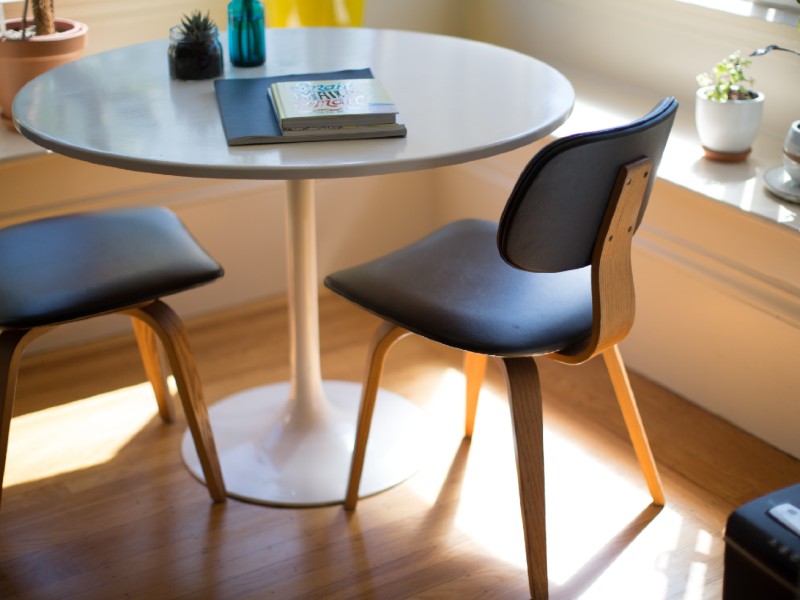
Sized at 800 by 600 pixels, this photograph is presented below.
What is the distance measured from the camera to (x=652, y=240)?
240cm

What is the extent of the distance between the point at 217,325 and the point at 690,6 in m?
1.40

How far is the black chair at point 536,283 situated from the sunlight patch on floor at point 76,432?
1.87ft

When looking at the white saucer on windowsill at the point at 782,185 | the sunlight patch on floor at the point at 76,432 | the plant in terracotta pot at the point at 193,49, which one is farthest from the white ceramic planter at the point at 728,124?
the sunlight patch on floor at the point at 76,432

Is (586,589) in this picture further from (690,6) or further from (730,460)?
(690,6)

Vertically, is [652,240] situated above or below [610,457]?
above

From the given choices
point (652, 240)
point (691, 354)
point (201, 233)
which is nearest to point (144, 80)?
point (201, 233)

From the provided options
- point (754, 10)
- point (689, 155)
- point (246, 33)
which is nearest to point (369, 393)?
point (246, 33)

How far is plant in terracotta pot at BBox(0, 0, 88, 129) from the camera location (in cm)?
228

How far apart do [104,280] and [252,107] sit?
40 centimetres

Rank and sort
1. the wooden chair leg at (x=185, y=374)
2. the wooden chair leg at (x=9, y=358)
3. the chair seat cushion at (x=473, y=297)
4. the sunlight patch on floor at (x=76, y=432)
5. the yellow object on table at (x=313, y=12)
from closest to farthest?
the chair seat cushion at (x=473, y=297) < the wooden chair leg at (x=9, y=358) < the wooden chair leg at (x=185, y=374) < the sunlight patch on floor at (x=76, y=432) < the yellow object on table at (x=313, y=12)

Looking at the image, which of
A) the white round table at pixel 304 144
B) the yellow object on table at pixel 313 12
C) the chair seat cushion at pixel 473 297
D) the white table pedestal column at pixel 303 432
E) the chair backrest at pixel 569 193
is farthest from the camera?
the yellow object on table at pixel 313 12

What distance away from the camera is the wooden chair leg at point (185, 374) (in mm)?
1911

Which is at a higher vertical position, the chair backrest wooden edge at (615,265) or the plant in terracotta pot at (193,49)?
the plant in terracotta pot at (193,49)

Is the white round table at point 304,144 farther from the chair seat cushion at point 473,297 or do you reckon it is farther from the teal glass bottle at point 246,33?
the chair seat cushion at point 473,297
